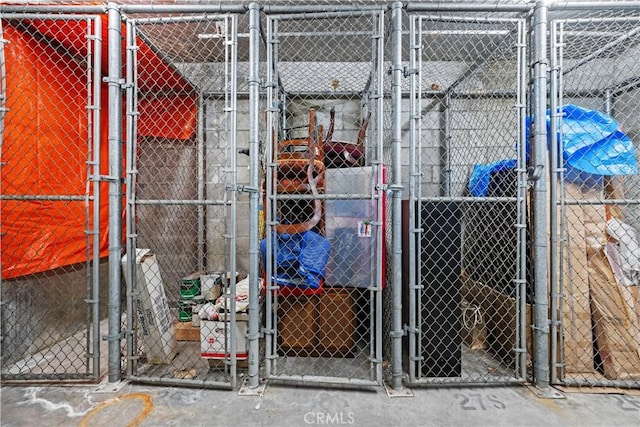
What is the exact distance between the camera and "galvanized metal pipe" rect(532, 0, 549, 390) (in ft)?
6.76

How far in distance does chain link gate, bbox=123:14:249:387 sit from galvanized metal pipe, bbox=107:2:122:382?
157mm

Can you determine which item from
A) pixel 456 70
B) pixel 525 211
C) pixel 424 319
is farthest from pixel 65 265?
pixel 456 70

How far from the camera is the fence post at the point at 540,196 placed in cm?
206

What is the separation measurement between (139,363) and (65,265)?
48.3 inches

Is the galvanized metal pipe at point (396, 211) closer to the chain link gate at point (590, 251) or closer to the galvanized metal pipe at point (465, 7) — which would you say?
the galvanized metal pipe at point (465, 7)

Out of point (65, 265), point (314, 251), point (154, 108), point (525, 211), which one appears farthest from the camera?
point (154, 108)

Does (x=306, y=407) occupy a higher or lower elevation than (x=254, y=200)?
lower

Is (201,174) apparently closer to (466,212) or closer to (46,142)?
(46,142)

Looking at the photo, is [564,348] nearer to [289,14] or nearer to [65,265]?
[289,14]

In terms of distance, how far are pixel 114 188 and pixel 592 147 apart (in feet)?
12.4

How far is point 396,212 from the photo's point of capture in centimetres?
205

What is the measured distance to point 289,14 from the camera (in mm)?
2131

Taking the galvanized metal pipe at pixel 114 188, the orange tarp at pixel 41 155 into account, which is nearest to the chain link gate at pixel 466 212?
the galvanized metal pipe at pixel 114 188

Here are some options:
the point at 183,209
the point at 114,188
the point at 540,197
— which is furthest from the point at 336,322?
the point at 183,209
